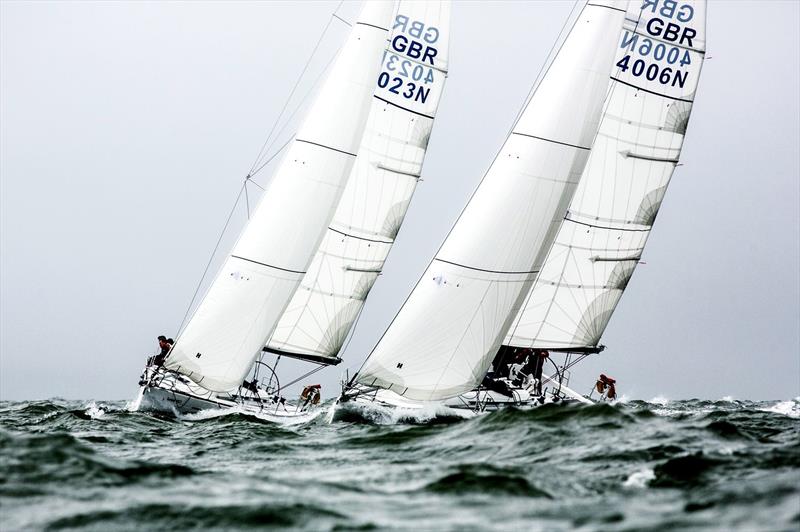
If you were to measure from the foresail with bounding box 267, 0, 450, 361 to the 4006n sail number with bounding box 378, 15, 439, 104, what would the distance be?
0.09 feet

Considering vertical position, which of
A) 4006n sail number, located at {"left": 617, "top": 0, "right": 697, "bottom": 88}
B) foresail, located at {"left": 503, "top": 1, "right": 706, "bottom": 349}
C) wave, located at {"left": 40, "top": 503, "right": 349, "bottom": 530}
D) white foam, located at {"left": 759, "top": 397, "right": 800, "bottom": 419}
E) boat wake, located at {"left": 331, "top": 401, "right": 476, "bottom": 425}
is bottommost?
wave, located at {"left": 40, "top": 503, "right": 349, "bottom": 530}

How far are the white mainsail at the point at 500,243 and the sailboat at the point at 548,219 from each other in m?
0.03

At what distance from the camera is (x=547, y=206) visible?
23.0 m

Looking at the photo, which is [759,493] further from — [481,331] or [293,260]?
[293,260]

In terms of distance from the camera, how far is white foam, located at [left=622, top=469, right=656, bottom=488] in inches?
458

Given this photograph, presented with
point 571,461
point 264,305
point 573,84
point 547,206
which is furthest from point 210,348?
point 571,461

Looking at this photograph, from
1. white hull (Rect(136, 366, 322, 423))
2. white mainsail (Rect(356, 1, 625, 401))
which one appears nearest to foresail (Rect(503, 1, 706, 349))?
white mainsail (Rect(356, 1, 625, 401))

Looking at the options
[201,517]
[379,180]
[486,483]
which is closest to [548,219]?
[379,180]

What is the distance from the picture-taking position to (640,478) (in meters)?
12.0

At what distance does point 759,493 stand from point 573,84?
14.6 meters

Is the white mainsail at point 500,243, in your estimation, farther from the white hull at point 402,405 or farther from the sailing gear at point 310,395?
the sailing gear at point 310,395

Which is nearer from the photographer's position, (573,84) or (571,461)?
(571,461)

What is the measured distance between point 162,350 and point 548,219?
10.4 m

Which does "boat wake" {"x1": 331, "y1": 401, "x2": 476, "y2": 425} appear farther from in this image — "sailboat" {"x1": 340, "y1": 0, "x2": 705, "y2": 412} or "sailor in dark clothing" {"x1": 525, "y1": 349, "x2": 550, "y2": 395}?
"sailor in dark clothing" {"x1": 525, "y1": 349, "x2": 550, "y2": 395}
